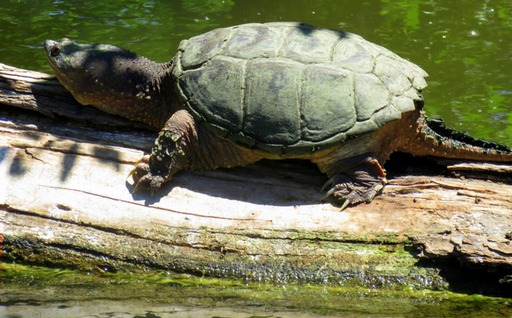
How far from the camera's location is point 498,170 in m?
3.86

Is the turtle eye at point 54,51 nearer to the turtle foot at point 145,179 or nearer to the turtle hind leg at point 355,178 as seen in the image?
the turtle foot at point 145,179

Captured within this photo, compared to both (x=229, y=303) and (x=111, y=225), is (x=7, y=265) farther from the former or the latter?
(x=229, y=303)

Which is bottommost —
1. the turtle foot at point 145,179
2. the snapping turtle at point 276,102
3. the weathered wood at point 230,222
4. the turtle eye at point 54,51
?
the weathered wood at point 230,222

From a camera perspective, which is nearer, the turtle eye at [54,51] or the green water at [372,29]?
the turtle eye at [54,51]

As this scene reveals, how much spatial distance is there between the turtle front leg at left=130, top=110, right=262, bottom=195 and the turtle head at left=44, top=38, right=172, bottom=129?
0.44m

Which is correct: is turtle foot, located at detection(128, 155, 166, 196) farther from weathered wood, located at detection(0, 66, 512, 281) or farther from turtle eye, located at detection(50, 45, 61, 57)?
turtle eye, located at detection(50, 45, 61, 57)

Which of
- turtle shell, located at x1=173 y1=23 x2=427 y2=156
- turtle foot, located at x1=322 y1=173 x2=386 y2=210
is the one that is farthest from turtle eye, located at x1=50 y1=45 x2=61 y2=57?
turtle foot, located at x1=322 y1=173 x2=386 y2=210

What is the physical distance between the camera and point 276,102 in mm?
3539

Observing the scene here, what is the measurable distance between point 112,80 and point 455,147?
2.96 m

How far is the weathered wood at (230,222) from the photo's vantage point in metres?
3.38

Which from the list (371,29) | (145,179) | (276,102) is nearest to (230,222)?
(145,179)

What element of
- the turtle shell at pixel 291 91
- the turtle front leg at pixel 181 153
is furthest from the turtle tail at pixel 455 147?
the turtle front leg at pixel 181 153

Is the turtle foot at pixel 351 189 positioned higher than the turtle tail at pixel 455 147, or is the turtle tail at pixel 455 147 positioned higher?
the turtle tail at pixel 455 147

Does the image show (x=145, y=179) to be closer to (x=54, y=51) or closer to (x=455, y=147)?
(x=54, y=51)
